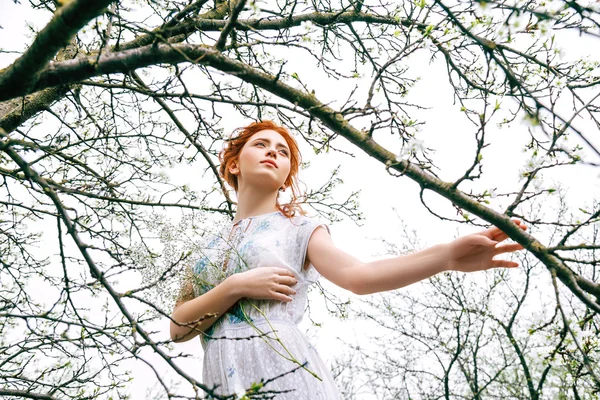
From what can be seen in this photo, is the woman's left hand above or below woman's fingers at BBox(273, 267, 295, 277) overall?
below

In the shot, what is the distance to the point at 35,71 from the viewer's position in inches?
57.1

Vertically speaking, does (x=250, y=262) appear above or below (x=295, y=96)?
below

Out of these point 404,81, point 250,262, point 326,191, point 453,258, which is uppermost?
point 404,81

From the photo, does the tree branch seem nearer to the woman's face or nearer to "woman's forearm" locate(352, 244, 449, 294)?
the woman's face

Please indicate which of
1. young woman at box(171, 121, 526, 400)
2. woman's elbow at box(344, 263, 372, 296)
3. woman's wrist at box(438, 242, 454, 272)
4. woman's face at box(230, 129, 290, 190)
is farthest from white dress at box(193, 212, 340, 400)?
woman's wrist at box(438, 242, 454, 272)

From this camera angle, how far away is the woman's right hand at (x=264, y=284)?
1.84 m

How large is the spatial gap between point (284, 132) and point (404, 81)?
5.73 ft

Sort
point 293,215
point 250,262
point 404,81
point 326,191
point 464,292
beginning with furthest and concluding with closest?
point 464,292 < point 404,81 < point 326,191 < point 293,215 < point 250,262

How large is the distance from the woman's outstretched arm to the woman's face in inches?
19.3

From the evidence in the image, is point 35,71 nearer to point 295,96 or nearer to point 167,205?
point 295,96

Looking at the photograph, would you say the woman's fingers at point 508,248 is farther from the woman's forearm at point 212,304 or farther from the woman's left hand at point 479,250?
the woman's forearm at point 212,304

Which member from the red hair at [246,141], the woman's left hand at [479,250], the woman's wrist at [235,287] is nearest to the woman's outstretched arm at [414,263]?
the woman's left hand at [479,250]

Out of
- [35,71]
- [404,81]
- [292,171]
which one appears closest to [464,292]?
[404,81]

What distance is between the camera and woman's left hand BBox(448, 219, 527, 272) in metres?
1.53
